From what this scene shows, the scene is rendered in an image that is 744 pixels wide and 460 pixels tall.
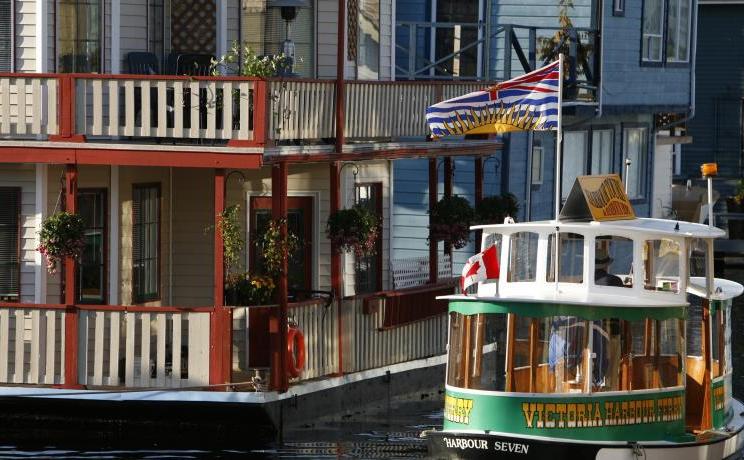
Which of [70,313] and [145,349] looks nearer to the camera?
[145,349]

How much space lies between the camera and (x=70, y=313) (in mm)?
22031

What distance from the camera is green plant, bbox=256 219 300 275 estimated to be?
73.7ft

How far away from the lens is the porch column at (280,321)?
2245 cm

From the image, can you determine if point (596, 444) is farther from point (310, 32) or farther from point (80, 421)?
point (310, 32)

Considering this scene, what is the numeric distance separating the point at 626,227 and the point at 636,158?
2158 centimetres

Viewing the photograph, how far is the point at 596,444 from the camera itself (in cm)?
1884

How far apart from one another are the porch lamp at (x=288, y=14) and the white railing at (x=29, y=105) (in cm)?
432

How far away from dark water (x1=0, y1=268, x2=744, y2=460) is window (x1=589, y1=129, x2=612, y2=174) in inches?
515

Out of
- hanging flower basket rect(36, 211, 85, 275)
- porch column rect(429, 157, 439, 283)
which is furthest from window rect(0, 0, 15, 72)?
porch column rect(429, 157, 439, 283)

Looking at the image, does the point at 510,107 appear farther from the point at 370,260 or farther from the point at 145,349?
the point at 370,260

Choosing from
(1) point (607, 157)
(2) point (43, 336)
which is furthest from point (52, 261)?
(1) point (607, 157)

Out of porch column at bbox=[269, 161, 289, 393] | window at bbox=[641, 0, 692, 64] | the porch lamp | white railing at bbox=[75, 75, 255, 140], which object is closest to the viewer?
white railing at bbox=[75, 75, 255, 140]

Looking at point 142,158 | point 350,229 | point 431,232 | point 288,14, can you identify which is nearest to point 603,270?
point 350,229

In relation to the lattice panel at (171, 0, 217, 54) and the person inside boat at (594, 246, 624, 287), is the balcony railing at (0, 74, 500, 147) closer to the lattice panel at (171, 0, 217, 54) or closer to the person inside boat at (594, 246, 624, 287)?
the lattice panel at (171, 0, 217, 54)
